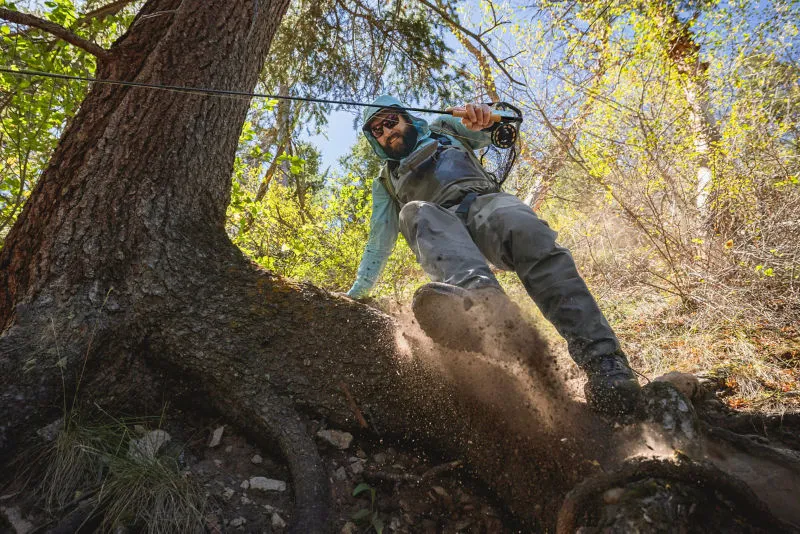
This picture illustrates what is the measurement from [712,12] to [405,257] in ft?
16.8

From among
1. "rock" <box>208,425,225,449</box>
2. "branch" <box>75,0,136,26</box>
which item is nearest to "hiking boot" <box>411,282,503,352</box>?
"rock" <box>208,425,225,449</box>

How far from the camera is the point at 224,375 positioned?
1.69 metres

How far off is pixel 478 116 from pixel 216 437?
6.26 feet

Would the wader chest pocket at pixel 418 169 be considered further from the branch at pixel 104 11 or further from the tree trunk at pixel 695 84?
the tree trunk at pixel 695 84

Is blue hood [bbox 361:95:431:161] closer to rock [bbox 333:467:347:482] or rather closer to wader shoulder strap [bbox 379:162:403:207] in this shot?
wader shoulder strap [bbox 379:162:403:207]

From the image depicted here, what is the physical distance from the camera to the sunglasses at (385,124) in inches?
98.7

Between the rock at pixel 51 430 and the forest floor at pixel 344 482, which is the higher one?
the forest floor at pixel 344 482

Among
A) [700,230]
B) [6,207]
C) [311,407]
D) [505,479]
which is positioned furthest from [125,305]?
[700,230]

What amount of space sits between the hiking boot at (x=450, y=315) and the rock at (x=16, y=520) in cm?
137

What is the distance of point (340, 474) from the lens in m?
1.54

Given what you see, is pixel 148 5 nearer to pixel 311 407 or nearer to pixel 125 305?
pixel 125 305

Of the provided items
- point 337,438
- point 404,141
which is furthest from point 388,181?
point 337,438

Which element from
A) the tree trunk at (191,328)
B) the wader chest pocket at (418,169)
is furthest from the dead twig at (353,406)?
the wader chest pocket at (418,169)

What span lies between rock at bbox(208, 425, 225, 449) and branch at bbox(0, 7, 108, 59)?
211 cm
